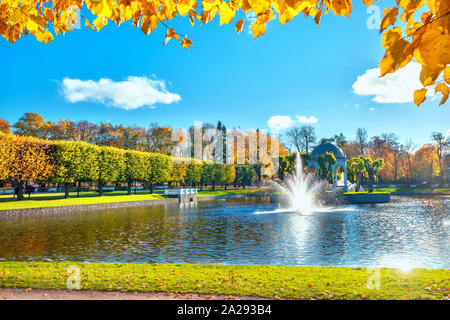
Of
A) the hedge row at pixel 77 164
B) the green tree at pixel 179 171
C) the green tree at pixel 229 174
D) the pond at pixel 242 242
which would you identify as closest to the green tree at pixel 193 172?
the hedge row at pixel 77 164

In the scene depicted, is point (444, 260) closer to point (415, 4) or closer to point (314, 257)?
point (314, 257)

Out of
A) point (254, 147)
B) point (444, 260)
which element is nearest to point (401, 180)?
point (254, 147)

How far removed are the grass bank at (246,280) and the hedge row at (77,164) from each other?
27067 millimetres

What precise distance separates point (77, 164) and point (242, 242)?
96.7 feet

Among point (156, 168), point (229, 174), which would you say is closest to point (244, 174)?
point (229, 174)

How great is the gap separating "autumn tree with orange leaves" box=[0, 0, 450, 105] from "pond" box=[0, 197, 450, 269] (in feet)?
27.9

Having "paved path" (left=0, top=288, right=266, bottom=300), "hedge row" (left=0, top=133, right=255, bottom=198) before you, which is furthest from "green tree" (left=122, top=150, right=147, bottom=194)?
"paved path" (left=0, top=288, right=266, bottom=300)

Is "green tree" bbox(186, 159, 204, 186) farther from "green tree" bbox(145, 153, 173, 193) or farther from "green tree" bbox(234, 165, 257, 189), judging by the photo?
"green tree" bbox(234, 165, 257, 189)

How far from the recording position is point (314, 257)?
10.8 meters

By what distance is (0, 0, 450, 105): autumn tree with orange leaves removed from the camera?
57.4 inches

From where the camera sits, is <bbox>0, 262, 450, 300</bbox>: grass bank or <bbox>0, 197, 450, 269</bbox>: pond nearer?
<bbox>0, 262, 450, 300</bbox>: grass bank

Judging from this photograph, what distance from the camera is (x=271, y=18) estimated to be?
8.84 feet

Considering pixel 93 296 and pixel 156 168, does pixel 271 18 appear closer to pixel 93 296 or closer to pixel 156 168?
pixel 93 296
